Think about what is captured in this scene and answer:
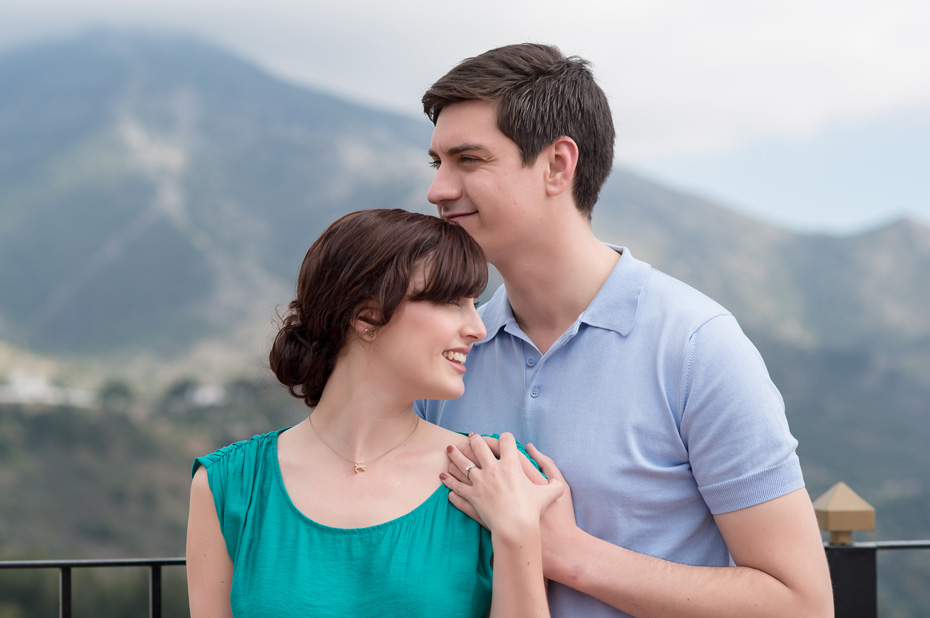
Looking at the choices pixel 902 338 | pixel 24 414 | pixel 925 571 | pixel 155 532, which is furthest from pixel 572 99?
pixel 902 338

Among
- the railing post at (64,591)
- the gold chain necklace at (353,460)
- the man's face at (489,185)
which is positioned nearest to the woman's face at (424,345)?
the gold chain necklace at (353,460)

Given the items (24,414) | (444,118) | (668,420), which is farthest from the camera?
(24,414)

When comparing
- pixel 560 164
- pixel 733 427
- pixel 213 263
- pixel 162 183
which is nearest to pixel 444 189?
pixel 560 164

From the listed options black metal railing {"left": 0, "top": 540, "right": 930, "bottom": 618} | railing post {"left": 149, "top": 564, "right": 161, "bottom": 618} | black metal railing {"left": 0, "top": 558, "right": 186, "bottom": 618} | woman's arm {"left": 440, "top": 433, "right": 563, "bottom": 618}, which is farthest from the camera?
black metal railing {"left": 0, "top": 540, "right": 930, "bottom": 618}

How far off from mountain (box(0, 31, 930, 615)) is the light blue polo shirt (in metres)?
33.3

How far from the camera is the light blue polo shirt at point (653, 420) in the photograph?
5.37 feet

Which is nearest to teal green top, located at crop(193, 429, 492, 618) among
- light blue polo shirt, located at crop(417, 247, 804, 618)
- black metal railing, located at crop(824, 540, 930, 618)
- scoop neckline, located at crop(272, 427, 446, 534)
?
scoop neckline, located at crop(272, 427, 446, 534)

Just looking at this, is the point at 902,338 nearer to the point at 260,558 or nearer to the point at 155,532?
the point at 155,532

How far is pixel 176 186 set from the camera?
72.1 m

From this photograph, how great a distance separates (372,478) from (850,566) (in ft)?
4.70

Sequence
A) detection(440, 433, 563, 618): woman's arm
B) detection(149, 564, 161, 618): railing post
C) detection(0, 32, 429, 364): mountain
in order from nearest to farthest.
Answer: detection(440, 433, 563, 618): woman's arm < detection(149, 564, 161, 618): railing post < detection(0, 32, 429, 364): mountain

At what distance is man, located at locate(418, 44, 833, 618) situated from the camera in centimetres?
162

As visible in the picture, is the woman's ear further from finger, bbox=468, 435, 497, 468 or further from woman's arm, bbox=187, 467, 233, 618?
woman's arm, bbox=187, 467, 233, 618

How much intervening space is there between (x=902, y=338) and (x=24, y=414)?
52.4 meters
